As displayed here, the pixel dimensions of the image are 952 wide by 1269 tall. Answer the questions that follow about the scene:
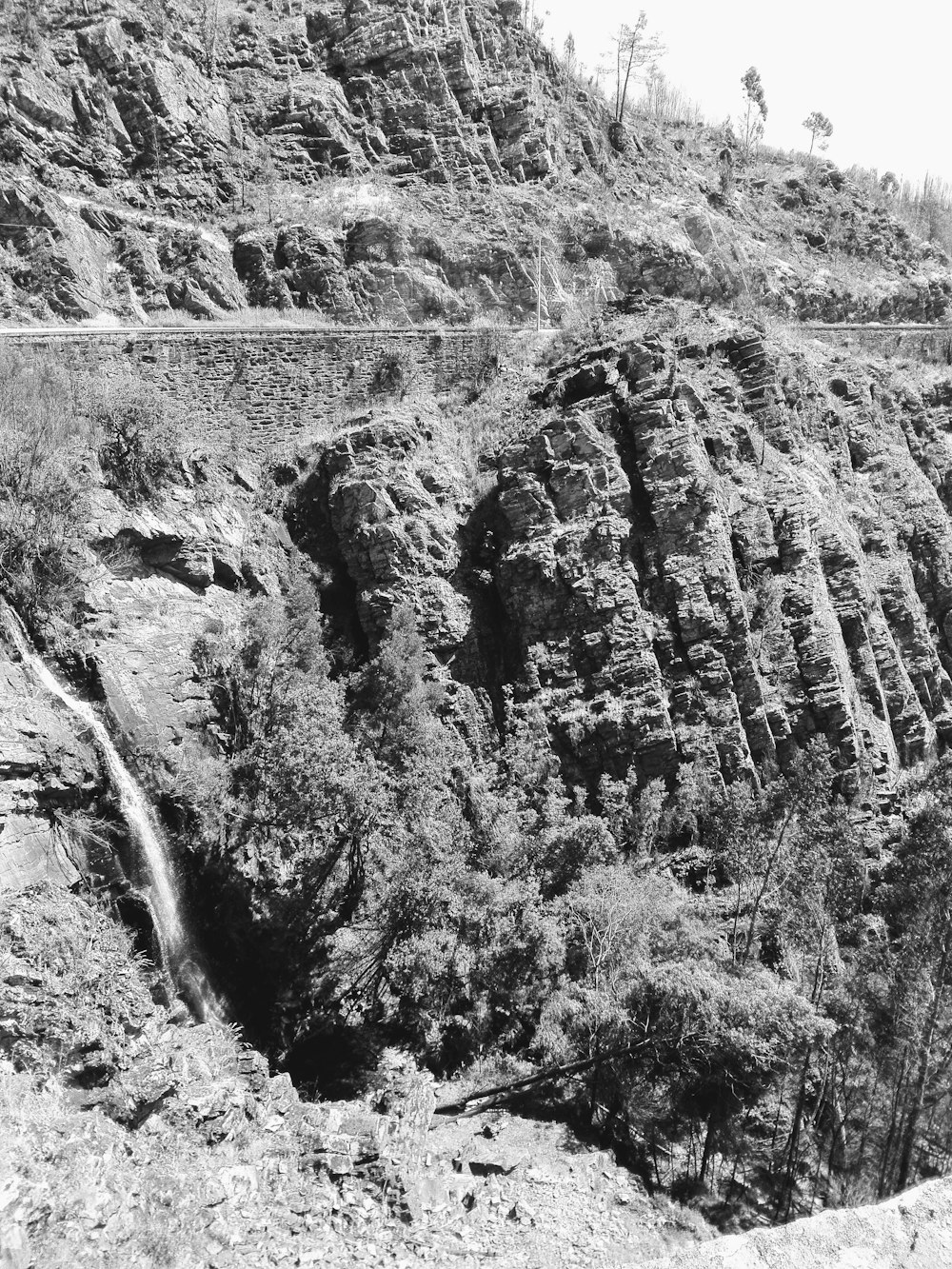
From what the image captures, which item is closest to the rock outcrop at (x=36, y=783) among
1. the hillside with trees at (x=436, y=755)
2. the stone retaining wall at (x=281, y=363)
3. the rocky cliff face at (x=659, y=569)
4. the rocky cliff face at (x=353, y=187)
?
the hillside with trees at (x=436, y=755)

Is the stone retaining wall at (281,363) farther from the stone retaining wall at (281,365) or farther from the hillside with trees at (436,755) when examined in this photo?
the hillside with trees at (436,755)

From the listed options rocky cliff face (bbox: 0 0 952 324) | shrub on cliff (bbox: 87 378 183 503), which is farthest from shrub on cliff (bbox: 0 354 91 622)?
rocky cliff face (bbox: 0 0 952 324)

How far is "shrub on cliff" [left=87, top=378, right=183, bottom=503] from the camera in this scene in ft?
70.5

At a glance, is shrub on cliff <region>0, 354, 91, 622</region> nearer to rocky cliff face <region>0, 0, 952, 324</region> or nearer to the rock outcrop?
the rock outcrop

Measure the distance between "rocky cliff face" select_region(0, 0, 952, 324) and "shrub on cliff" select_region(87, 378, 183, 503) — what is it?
7.18 metres

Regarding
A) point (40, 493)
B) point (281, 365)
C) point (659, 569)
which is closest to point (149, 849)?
point (40, 493)

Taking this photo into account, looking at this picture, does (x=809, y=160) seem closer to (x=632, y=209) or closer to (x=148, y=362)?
(x=632, y=209)

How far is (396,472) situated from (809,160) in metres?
41.3

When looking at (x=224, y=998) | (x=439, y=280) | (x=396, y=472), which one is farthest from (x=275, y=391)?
(x=224, y=998)

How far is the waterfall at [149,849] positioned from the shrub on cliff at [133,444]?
18.3 ft

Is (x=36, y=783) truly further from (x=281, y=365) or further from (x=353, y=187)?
(x=353, y=187)

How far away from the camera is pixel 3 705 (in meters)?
15.6

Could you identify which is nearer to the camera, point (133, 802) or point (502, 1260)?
point (502, 1260)

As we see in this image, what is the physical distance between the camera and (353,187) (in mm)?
34781
